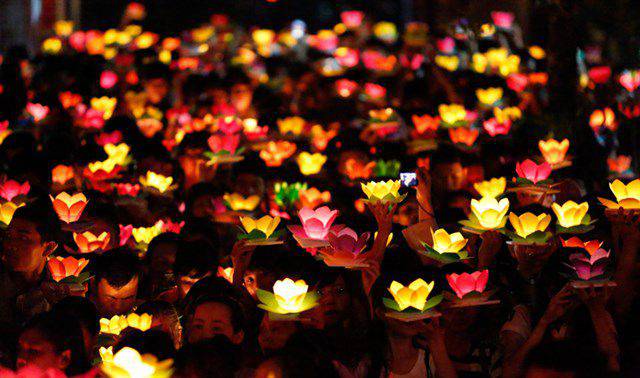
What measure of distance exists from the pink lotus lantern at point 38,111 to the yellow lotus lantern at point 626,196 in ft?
17.8

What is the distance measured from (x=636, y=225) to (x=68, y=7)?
10.4 meters

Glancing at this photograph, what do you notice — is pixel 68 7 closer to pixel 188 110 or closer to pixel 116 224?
pixel 188 110

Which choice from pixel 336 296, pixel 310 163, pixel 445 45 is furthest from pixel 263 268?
pixel 445 45

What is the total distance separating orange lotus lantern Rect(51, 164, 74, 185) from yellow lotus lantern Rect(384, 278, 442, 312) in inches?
133

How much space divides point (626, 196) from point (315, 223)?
166cm

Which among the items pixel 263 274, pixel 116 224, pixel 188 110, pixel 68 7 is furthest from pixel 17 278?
pixel 68 7

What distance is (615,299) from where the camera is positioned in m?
4.83

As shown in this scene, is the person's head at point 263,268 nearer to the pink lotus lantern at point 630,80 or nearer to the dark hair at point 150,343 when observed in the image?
the dark hair at point 150,343

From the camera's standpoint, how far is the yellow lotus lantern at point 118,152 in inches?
279

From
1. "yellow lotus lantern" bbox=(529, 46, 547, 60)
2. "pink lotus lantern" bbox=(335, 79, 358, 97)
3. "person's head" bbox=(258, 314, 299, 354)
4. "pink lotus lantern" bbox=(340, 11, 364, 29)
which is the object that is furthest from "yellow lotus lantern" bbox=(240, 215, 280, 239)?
"pink lotus lantern" bbox=(340, 11, 364, 29)

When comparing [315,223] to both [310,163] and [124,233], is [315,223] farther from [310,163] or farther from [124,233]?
[310,163]

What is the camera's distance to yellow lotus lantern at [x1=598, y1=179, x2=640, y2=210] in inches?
186

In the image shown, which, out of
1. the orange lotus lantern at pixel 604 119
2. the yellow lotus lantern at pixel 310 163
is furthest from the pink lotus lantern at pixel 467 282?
the orange lotus lantern at pixel 604 119

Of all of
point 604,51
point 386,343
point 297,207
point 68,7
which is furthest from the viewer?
point 68,7
